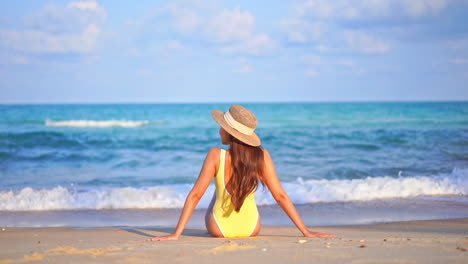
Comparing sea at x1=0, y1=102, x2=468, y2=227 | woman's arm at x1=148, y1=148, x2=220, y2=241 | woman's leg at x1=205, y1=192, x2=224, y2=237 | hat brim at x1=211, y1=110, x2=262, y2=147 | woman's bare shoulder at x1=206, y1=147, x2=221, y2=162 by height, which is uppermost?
hat brim at x1=211, y1=110, x2=262, y2=147

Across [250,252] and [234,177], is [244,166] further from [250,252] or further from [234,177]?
[250,252]

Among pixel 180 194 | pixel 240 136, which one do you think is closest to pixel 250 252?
pixel 240 136

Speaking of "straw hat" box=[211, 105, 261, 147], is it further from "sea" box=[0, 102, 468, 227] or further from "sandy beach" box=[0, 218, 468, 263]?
"sandy beach" box=[0, 218, 468, 263]

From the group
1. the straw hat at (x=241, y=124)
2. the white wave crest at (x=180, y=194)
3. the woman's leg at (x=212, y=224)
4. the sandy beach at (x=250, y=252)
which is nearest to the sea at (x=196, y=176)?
the white wave crest at (x=180, y=194)

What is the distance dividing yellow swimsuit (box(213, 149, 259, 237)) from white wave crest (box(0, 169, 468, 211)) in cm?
287

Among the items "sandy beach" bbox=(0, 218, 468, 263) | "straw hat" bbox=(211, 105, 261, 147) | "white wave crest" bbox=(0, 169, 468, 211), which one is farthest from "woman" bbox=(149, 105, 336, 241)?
"white wave crest" bbox=(0, 169, 468, 211)

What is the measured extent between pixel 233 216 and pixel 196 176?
6090mm

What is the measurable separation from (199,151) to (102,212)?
8039 millimetres

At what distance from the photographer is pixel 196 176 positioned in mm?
9977

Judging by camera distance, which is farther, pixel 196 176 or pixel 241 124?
pixel 196 176

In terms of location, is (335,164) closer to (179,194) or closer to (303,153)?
(303,153)

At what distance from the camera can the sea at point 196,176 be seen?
6.18 meters

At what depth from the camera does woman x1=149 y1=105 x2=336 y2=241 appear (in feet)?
12.0

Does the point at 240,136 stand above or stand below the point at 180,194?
above
